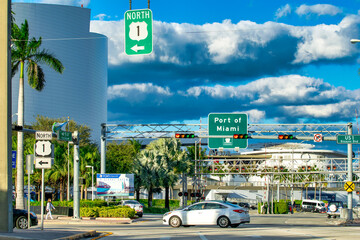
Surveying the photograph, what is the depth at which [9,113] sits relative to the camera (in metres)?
20.0

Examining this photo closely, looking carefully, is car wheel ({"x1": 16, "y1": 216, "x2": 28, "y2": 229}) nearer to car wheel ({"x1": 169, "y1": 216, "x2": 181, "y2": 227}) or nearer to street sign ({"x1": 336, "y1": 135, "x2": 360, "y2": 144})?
car wheel ({"x1": 169, "y1": 216, "x2": 181, "y2": 227})

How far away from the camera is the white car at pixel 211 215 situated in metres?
28.5

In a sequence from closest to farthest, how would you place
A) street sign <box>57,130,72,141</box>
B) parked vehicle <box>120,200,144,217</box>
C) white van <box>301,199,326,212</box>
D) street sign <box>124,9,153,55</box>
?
street sign <box>124,9,153,55</box> < street sign <box>57,130,72,141</box> < parked vehicle <box>120,200,144,217</box> < white van <box>301,199,326,212</box>

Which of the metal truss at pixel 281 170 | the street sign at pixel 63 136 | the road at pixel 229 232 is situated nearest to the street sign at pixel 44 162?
the road at pixel 229 232

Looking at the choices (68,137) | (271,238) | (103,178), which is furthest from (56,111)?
(271,238)

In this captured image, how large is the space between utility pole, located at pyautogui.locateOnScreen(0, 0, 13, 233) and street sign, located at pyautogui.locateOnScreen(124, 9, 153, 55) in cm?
455

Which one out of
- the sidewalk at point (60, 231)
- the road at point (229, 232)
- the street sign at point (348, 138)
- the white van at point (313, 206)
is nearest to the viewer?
the sidewalk at point (60, 231)

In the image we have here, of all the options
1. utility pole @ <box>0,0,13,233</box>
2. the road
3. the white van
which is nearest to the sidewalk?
utility pole @ <box>0,0,13,233</box>

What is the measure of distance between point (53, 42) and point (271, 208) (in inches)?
5627

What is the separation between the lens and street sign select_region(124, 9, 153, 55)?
2009 cm

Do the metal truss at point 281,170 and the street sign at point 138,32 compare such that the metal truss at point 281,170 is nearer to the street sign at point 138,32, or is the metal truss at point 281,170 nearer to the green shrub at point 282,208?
the green shrub at point 282,208

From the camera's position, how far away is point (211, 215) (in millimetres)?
28672

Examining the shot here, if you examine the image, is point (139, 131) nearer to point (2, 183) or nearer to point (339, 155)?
point (2, 183)

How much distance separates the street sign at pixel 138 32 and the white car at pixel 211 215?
1161 cm
